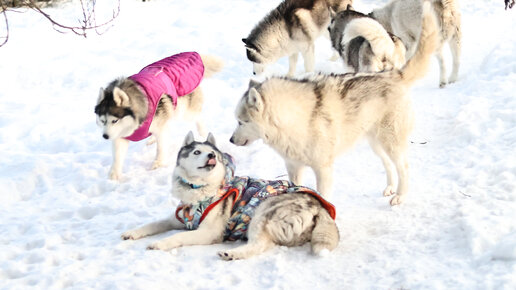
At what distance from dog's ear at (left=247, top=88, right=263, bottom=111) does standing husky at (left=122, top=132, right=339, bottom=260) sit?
1.59 feet

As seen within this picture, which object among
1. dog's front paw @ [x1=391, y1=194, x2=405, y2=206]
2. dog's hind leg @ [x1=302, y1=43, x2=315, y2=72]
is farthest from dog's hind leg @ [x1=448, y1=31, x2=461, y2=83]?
dog's front paw @ [x1=391, y1=194, x2=405, y2=206]

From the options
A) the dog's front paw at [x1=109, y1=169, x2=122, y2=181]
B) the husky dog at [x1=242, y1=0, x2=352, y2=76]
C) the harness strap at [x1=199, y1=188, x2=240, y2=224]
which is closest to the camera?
the harness strap at [x1=199, y1=188, x2=240, y2=224]

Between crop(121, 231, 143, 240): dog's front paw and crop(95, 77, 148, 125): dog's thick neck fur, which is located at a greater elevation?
crop(95, 77, 148, 125): dog's thick neck fur

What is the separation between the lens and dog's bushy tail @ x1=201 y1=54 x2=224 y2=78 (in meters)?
6.84

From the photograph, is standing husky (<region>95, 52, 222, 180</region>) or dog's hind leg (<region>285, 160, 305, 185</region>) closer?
dog's hind leg (<region>285, 160, 305, 185</region>)

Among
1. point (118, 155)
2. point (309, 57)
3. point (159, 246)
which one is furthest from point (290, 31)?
point (159, 246)

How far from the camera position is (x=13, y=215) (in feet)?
15.4

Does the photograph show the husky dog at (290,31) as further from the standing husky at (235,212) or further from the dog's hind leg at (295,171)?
the standing husky at (235,212)

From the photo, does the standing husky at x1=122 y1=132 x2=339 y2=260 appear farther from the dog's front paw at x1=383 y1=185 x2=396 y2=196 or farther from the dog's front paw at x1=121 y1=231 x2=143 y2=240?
the dog's front paw at x1=383 y1=185 x2=396 y2=196

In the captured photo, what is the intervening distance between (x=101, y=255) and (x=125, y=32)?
319 inches

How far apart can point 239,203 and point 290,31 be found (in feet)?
18.1

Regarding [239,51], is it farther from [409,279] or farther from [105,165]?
[409,279]

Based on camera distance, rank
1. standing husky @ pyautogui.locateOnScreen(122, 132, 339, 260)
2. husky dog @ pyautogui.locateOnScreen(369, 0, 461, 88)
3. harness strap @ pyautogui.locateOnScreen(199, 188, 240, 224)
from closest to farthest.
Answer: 1. standing husky @ pyautogui.locateOnScreen(122, 132, 339, 260)
2. harness strap @ pyautogui.locateOnScreen(199, 188, 240, 224)
3. husky dog @ pyautogui.locateOnScreen(369, 0, 461, 88)

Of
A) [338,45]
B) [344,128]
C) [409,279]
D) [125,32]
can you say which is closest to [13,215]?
[344,128]
